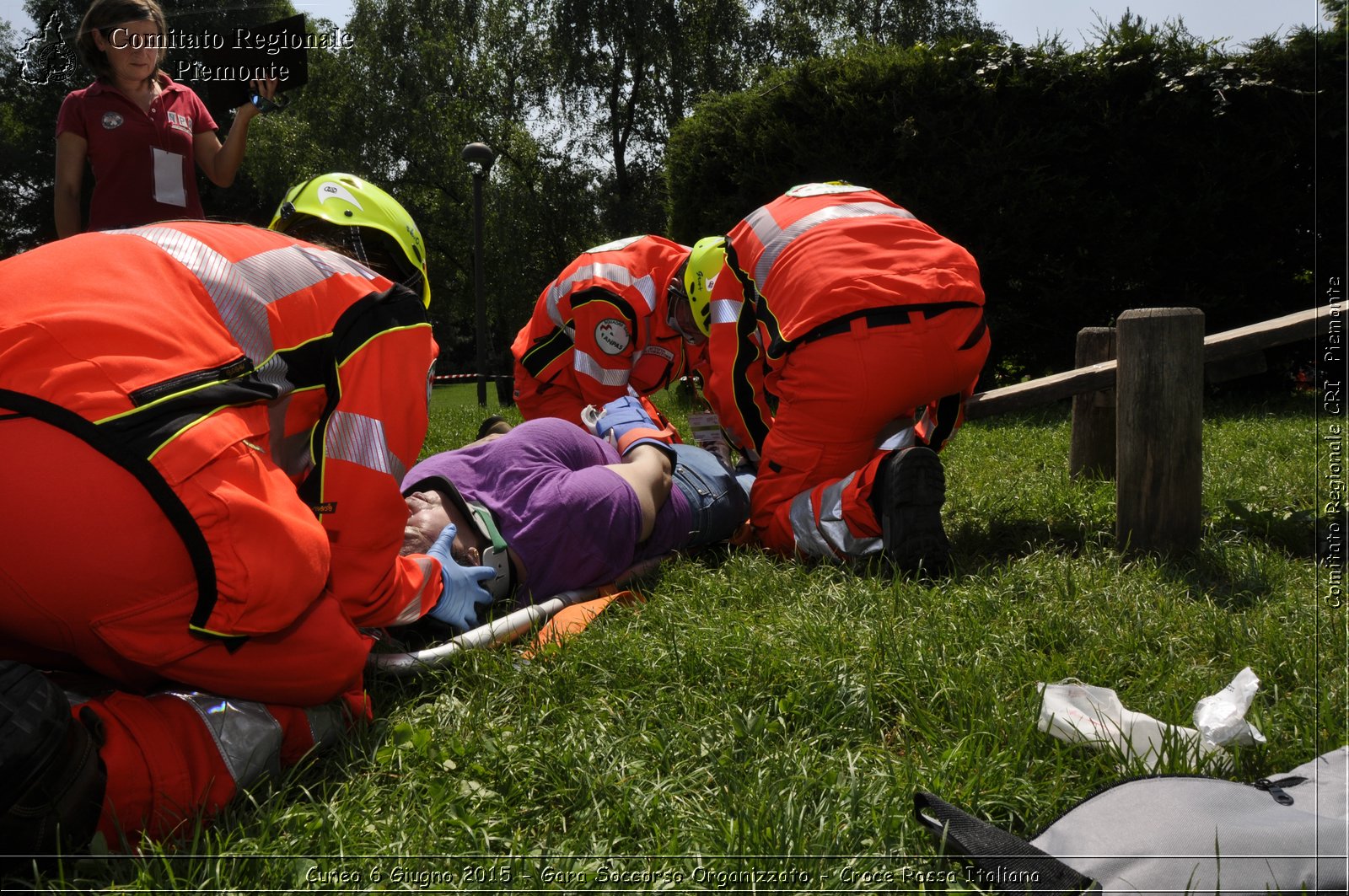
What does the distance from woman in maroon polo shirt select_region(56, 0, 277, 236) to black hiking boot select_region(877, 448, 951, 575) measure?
2.82 meters

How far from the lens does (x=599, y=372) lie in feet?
16.3

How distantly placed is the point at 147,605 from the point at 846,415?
245 centimetres

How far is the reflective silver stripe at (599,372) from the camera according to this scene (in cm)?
495

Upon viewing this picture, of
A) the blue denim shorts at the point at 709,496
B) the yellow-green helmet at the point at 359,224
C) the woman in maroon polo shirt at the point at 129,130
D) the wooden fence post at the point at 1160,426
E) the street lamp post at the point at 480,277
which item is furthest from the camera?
the street lamp post at the point at 480,277

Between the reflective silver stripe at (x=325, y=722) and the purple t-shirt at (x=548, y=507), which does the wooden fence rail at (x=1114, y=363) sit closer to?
the purple t-shirt at (x=548, y=507)

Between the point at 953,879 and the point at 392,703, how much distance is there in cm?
141

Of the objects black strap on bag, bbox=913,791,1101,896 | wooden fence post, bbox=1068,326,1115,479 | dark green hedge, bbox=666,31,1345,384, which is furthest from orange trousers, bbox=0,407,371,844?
dark green hedge, bbox=666,31,1345,384

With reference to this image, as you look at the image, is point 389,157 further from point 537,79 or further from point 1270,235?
point 1270,235

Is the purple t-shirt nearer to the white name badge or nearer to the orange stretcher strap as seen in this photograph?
the orange stretcher strap

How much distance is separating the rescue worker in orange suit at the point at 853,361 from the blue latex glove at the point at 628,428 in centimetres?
45

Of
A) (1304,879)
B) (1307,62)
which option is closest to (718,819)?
(1304,879)

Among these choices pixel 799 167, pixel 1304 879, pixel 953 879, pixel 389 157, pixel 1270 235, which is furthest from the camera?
pixel 389 157

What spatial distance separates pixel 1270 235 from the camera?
7.25m

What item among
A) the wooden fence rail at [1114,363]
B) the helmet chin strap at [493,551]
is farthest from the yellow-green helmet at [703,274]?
the helmet chin strap at [493,551]
